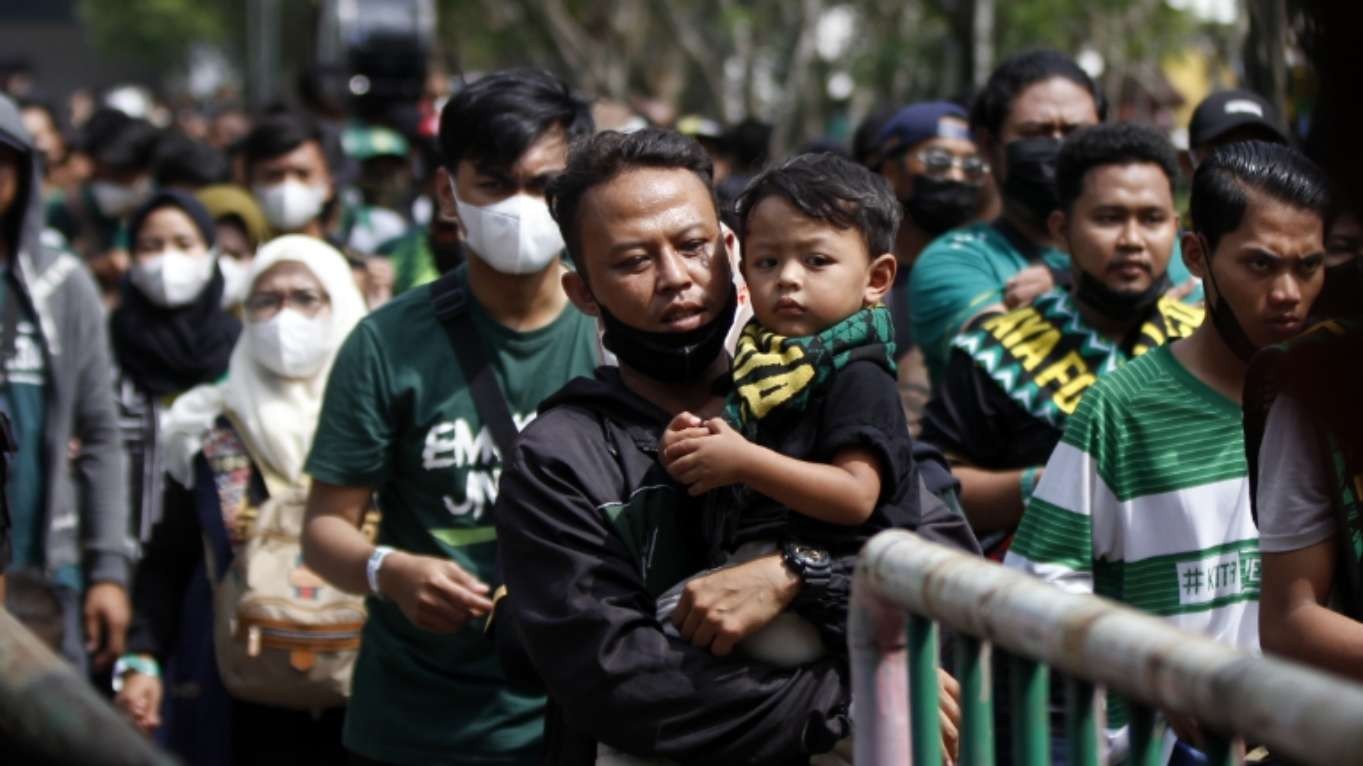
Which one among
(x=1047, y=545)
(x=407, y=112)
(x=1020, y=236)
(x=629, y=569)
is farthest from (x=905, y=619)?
(x=407, y=112)

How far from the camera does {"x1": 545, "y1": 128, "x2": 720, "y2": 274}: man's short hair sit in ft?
11.0

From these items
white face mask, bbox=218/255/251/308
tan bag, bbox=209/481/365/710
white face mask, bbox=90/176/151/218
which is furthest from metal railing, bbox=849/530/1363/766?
white face mask, bbox=90/176/151/218

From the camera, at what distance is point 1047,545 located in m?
3.82

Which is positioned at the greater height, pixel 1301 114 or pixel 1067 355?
pixel 1301 114

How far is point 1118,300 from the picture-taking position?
4.50 m

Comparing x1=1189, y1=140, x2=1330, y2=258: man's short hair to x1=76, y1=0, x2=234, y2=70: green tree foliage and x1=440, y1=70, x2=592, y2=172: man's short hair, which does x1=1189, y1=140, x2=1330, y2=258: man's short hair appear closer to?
x1=440, y1=70, x2=592, y2=172: man's short hair

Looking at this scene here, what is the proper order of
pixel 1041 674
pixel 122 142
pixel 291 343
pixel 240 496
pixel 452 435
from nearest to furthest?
pixel 1041 674, pixel 452 435, pixel 240 496, pixel 291 343, pixel 122 142

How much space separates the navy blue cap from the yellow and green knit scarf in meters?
3.40

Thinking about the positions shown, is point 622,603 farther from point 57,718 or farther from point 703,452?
point 57,718

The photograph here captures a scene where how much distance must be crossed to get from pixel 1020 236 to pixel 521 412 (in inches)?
63.8

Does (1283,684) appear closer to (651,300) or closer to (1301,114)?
(1301,114)

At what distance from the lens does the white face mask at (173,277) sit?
290 inches

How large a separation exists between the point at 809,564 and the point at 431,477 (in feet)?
5.09

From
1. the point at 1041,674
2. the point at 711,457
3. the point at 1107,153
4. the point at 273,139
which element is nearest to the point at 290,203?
the point at 273,139
